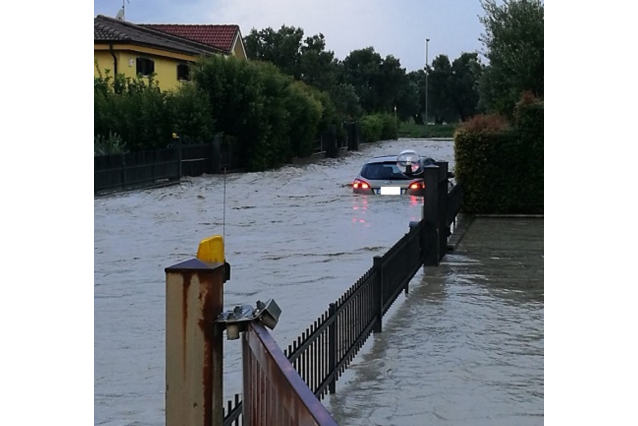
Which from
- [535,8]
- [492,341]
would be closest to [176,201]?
[535,8]

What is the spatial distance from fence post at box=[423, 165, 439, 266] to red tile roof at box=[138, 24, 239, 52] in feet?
139

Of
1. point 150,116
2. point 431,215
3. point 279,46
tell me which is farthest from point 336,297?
point 279,46

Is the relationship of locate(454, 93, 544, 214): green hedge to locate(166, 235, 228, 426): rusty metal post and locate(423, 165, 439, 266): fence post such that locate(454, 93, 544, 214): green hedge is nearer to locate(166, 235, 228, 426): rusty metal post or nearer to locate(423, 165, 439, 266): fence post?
locate(423, 165, 439, 266): fence post

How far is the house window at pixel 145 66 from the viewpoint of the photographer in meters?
41.3

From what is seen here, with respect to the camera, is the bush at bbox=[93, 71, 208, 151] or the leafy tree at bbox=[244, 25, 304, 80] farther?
the leafy tree at bbox=[244, 25, 304, 80]

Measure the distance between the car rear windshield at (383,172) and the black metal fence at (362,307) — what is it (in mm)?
9482

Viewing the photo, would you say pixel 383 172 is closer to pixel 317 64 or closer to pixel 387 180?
pixel 387 180

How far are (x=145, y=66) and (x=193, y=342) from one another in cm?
3936

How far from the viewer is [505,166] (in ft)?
66.1

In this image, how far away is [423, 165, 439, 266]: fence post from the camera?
1237 centimetres

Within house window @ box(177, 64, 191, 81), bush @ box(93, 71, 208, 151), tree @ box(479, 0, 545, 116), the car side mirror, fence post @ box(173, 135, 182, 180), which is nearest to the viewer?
the car side mirror

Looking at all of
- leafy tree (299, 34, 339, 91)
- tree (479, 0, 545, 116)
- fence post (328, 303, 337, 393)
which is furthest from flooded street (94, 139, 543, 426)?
leafy tree (299, 34, 339, 91)

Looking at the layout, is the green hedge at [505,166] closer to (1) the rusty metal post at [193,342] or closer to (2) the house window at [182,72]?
(1) the rusty metal post at [193,342]

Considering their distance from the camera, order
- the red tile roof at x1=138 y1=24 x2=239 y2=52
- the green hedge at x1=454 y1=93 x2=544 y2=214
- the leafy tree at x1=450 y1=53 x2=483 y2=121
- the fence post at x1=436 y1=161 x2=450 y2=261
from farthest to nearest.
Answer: the leafy tree at x1=450 y1=53 x2=483 y2=121, the red tile roof at x1=138 y1=24 x2=239 y2=52, the green hedge at x1=454 y1=93 x2=544 y2=214, the fence post at x1=436 y1=161 x2=450 y2=261
